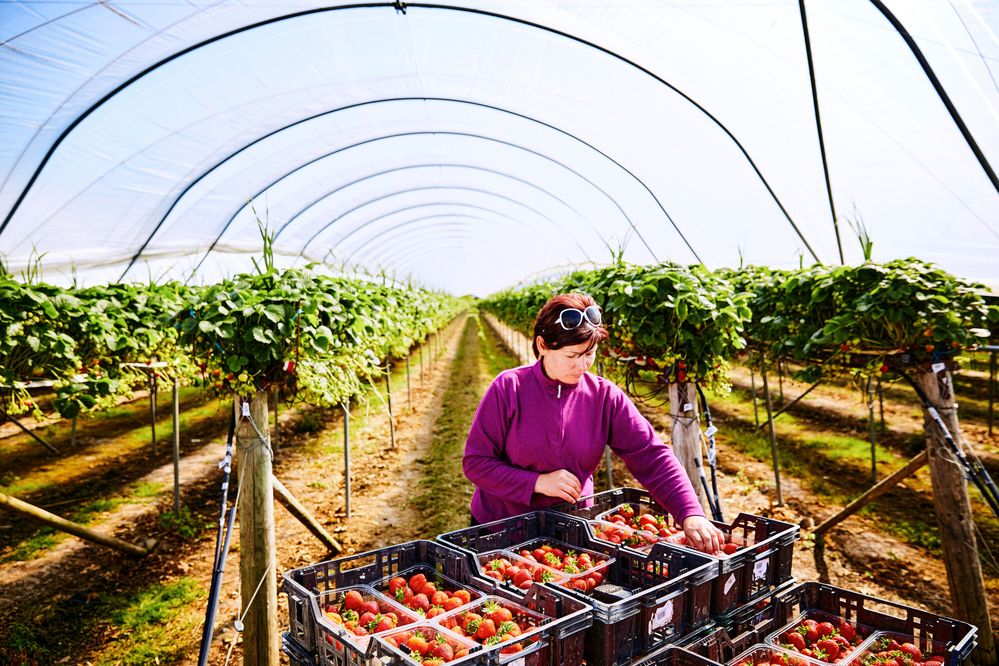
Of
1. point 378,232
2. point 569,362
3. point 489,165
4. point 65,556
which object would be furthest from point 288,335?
point 378,232

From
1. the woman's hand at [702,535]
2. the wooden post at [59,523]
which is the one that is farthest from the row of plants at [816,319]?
the wooden post at [59,523]

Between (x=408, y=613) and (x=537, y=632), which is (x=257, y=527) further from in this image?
(x=537, y=632)

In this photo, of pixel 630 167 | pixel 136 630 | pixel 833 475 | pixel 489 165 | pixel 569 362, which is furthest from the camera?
pixel 489 165

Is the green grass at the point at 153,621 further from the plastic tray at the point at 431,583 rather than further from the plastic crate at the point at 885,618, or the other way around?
the plastic crate at the point at 885,618

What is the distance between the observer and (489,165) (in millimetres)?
14875

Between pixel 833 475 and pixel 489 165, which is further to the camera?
pixel 489 165

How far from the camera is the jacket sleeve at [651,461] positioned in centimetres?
281

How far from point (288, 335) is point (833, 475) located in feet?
23.5

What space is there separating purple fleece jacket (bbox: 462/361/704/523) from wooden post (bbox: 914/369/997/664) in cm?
260

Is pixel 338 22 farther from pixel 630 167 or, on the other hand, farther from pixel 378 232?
pixel 378 232

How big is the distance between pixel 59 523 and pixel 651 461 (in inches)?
182

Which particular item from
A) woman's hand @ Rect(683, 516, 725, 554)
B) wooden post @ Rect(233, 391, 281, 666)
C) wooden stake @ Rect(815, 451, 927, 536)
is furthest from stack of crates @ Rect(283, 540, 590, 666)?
wooden stake @ Rect(815, 451, 927, 536)

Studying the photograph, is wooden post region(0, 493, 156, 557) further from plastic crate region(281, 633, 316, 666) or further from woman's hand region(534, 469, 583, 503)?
woman's hand region(534, 469, 583, 503)

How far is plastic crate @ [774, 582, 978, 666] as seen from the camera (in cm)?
209
